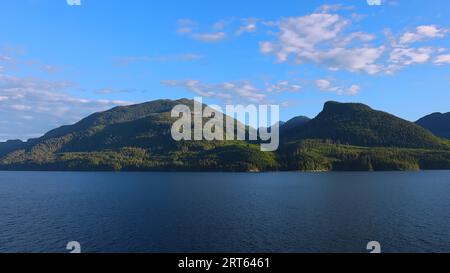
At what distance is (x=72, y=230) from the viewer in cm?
10938

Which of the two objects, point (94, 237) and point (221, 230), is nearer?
point (94, 237)

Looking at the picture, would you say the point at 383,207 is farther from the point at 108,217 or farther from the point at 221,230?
the point at 108,217

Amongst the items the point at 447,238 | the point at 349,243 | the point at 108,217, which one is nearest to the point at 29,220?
the point at 108,217

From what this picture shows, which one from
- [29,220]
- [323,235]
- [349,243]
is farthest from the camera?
[29,220]

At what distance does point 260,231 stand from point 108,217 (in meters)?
53.9

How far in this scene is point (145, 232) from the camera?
10525 centimetres

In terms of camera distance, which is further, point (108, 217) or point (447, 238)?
point (108, 217)
